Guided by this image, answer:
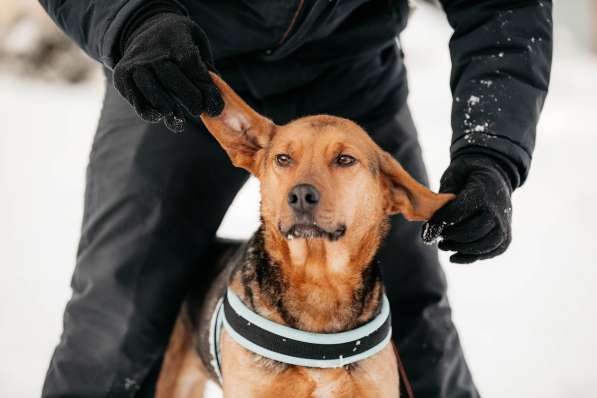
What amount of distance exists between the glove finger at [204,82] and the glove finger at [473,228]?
76 cm

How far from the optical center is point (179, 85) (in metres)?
1.89

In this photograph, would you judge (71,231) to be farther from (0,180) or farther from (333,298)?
(333,298)

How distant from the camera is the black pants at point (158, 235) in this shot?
236 centimetres

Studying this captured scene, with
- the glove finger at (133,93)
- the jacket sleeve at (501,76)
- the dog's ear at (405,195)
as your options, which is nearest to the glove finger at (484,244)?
the dog's ear at (405,195)

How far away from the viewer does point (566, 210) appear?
5.81 metres

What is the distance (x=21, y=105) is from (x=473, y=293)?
19.0ft

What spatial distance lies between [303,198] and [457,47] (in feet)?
2.72

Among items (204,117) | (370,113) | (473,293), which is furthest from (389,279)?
(473,293)

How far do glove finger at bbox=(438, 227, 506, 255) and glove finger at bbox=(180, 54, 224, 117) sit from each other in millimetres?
808

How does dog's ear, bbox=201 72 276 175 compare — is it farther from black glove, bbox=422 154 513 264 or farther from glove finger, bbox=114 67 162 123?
black glove, bbox=422 154 513 264

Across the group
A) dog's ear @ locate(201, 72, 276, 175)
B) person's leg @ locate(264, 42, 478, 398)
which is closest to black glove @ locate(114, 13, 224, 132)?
dog's ear @ locate(201, 72, 276, 175)

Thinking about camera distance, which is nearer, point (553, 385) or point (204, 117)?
point (204, 117)

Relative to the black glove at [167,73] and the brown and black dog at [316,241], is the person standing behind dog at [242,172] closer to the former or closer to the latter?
the black glove at [167,73]

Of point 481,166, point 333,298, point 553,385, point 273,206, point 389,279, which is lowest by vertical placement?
point 553,385
